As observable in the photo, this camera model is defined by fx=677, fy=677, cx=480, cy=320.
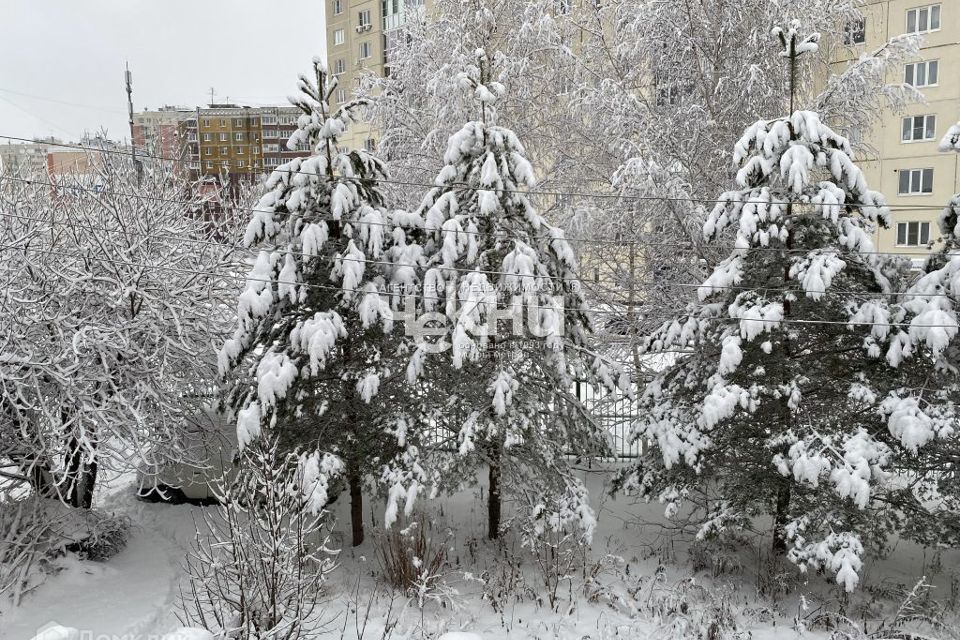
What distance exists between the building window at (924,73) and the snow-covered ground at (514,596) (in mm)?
20586

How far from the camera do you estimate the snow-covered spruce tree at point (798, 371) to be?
24.0 ft

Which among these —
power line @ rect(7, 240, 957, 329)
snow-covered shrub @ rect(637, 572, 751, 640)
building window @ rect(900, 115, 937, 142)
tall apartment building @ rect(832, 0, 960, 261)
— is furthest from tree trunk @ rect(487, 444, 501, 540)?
building window @ rect(900, 115, 937, 142)

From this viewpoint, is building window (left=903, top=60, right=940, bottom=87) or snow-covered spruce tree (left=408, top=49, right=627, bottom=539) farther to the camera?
building window (left=903, top=60, right=940, bottom=87)

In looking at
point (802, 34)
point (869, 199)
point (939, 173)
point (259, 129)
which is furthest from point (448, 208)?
point (259, 129)

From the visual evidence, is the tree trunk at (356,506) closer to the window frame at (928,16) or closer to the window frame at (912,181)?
the window frame at (912,181)

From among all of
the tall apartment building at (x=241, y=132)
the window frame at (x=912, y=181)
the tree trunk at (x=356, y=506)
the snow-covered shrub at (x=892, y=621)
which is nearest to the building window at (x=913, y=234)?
the window frame at (x=912, y=181)

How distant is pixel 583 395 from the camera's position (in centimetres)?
1191

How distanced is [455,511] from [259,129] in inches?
3039

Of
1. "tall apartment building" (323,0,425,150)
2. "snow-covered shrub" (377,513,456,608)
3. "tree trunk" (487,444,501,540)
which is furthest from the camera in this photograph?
"tall apartment building" (323,0,425,150)

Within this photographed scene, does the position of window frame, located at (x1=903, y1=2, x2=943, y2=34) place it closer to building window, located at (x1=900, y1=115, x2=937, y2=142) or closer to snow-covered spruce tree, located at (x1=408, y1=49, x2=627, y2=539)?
building window, located at (x1=900, y1=115, x2=937, y2=142)

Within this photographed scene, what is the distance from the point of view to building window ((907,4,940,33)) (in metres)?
23.6

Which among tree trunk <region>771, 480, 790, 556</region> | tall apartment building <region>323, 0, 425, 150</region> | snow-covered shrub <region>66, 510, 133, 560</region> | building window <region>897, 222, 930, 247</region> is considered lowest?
snow-covered shrub <region>66, 510, 133, 560</region>

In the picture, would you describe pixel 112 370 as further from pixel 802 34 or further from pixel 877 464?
pixel 802 34

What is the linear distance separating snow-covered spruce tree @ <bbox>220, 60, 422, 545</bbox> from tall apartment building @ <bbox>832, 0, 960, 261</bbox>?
68.6 ft
